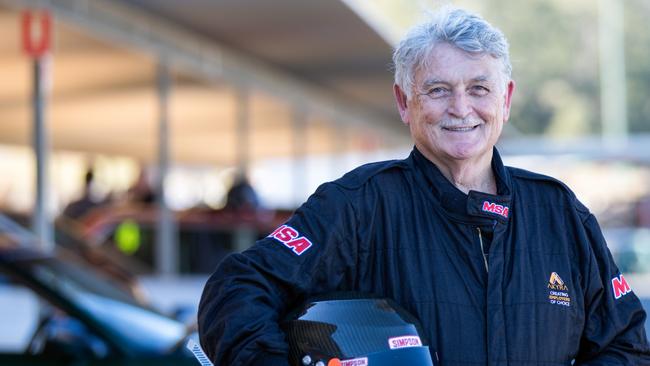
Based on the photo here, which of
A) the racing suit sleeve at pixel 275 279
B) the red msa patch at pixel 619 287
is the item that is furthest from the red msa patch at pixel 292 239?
the red msa patch at pixel 619 287

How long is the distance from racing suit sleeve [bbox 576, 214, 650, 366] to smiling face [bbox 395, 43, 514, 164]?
34 cm

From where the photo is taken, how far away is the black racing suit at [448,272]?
2.32 m

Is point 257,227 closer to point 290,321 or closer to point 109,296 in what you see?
point 109,296

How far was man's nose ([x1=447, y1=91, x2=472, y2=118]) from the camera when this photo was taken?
2430 mm

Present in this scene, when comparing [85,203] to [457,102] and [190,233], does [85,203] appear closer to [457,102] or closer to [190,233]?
[190,233]

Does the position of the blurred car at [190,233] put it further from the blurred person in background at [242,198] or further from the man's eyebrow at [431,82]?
the man's eyebrow at [431,82]

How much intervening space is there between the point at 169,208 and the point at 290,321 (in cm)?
1183

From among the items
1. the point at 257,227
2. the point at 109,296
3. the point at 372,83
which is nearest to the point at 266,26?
the point at 257,227

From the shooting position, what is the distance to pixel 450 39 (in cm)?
242

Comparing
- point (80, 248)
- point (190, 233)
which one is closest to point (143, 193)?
point (190, 233)

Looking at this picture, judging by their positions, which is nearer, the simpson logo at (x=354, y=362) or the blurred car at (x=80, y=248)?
the simpson logo at (x=354, y=362)

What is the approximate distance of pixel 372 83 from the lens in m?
18.6

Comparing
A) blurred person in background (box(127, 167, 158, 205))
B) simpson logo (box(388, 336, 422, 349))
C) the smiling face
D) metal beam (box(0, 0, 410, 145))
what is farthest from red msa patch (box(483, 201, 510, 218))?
blurred person in background (box(127, 167, 158, 205))

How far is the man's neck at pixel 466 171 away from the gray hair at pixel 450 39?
0.52ft
